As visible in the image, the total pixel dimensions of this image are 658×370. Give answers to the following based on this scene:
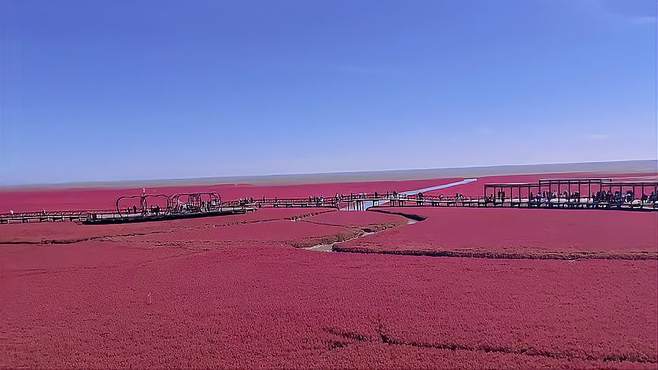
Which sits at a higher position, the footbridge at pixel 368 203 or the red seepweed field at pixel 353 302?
the footbridge at pixel 368 203

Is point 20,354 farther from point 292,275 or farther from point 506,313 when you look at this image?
point 506,313

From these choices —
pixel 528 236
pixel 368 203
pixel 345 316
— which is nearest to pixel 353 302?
pixel 345 316

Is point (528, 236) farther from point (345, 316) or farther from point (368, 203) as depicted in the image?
point (368, 203)

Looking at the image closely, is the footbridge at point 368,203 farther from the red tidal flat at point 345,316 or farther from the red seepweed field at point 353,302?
the red tidal flat at point 345,316

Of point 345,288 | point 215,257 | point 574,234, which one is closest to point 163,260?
point 215,257

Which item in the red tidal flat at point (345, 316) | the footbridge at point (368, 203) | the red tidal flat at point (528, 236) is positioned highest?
the footbridge at point (368, 203)

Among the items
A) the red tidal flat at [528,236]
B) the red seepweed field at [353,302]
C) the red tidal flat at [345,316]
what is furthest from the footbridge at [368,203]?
the red tidal flat at [345,316]
